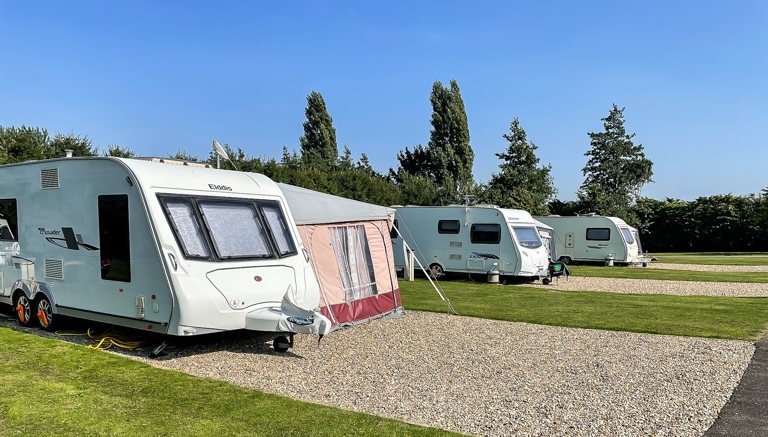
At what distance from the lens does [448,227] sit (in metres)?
19.4

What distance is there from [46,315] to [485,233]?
12927 mm

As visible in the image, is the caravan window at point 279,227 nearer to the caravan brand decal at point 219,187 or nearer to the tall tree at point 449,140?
the caravan brand decal at point 219,187

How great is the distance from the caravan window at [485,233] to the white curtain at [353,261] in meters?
8.67

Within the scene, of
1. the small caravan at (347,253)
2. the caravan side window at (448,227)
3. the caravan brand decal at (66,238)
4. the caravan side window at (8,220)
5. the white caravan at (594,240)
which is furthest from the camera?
the white caravan at (594,240)

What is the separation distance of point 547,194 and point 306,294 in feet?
119

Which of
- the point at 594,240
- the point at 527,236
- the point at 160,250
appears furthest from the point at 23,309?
the point at 594,240

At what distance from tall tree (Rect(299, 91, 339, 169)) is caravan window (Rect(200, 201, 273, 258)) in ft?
104

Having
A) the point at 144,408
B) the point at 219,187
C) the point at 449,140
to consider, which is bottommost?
the point at 144,408

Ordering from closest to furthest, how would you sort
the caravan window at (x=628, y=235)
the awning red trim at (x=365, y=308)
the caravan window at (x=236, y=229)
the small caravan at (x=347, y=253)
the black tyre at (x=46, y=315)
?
the caravan window at (x=236, y=229), the black tyre at (x=46, y=315), the small caravan at (x=347, y=253), the awning red trim at (x=365, y=308), the caravan window at (x=628, y=235)

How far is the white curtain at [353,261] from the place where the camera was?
998cm

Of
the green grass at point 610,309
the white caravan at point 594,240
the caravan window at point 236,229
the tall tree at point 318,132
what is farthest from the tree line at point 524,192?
the caravan window at point 236,229

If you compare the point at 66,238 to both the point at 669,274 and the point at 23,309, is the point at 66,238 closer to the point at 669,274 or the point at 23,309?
the point at 23,309

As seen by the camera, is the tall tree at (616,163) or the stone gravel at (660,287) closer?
the stone gravel at (660,287)

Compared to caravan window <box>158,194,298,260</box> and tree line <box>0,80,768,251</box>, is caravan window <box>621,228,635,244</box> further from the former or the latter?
caravan window <box>158,194,298,260</box>
